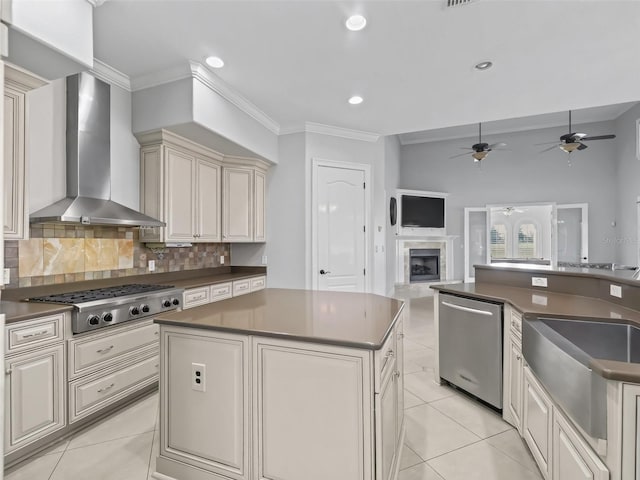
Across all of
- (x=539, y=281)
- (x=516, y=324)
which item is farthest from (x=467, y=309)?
(x=539, y=281)

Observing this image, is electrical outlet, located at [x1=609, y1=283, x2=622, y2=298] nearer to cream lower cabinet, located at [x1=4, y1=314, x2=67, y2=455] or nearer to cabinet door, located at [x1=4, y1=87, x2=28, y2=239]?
cream lower cabinet, located at [x1=4, y1=314, x2=67, y2=455]

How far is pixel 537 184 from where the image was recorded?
7445 mm

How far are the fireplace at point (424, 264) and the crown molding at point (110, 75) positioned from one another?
255 inches

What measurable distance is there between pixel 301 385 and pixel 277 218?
3.02 m

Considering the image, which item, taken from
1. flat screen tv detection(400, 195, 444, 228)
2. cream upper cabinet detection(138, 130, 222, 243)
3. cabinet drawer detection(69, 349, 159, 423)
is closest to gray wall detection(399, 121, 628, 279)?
flat screen tv detection(400, 195, 444, 228)

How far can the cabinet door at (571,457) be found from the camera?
3.77 ft

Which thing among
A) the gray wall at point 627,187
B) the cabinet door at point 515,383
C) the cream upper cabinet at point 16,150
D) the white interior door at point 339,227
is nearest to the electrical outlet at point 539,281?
the cabinet door at point 515,383

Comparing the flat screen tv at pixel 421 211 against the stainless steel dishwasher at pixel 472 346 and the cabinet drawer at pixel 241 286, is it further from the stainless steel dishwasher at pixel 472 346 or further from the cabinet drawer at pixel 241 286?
the stainless steel dishwasher at pixel 472 346

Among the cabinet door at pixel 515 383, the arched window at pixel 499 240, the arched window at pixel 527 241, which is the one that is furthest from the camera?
the arched window at pixel 499 240

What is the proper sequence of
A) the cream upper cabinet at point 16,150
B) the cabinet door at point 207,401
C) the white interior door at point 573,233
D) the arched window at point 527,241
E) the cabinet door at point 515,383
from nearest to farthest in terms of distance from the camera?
the cabinet door at point 207,401 → the cream upper cabinet at point 16,150 → the cabinet door at point 515,383 → the white interior door at point 573,233 → the arched window at point 527,241

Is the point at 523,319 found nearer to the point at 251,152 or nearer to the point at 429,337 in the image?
the point at 429,337

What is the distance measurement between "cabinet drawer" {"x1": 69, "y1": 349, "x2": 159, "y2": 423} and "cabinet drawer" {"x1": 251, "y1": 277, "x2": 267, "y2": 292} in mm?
1545

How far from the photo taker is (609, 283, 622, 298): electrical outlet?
204 centimetres

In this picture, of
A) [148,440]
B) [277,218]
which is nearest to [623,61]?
[277,218]
